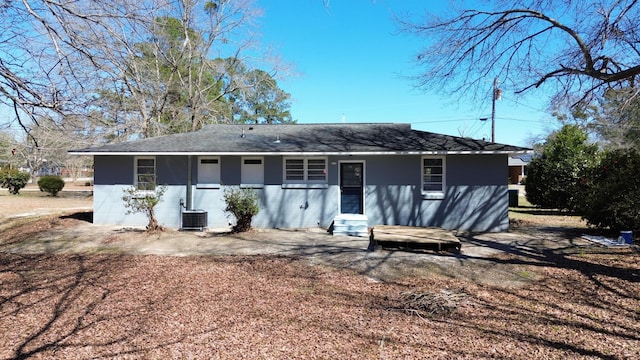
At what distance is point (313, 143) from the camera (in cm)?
1166

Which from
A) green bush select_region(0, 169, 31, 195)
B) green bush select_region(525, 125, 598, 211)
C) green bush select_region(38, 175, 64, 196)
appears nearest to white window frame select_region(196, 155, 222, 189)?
green bush select_region(525, 125, 598, 211)

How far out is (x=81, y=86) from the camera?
512 centimetres

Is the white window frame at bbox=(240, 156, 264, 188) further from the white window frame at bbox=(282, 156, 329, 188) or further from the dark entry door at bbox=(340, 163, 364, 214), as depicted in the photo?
the dark entry door at bbox=(340, 163, 364, 214)

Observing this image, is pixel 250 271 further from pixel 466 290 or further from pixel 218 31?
pixel 218 31

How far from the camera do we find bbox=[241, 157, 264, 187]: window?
36.9ft

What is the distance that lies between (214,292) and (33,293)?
250cm

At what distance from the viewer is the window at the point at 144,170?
37.1 ft

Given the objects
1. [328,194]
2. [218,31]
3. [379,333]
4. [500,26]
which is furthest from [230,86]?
[379,333]

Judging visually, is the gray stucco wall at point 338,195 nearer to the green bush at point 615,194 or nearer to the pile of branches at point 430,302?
the green bush at point 615,194

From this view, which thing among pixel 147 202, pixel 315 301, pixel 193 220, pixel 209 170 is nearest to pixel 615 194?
pixel 315 301

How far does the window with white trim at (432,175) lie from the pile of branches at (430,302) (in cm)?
614

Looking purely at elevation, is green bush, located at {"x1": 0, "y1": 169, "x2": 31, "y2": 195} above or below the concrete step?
above

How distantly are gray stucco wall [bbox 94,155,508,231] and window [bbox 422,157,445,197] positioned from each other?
19 cm

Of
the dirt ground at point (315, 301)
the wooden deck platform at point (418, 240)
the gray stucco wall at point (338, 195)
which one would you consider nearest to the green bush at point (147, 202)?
the gray stucco wall at point (338, 195)
